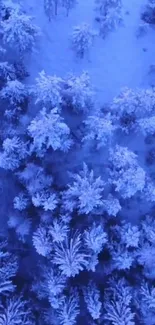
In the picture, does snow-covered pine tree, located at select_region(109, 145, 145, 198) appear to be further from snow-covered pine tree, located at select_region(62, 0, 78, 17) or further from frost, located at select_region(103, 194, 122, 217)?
snow-covered pine tree, located at select_region(62, 0, 78, 17)

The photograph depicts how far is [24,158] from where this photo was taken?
41.7 ft

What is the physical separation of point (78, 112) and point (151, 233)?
19.2 ft

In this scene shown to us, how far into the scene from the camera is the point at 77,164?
14188mm

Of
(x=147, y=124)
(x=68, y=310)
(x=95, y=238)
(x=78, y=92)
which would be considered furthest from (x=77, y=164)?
(x=68, y=310)

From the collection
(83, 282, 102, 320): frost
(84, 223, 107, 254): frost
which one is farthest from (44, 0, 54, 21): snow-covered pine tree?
(83, 282, 102, 320): frost

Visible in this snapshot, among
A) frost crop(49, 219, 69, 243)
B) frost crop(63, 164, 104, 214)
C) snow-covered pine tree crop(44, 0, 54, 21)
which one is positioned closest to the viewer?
frost crop(49, 219, 69, 243)

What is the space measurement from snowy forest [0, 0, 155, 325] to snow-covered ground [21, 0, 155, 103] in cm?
5

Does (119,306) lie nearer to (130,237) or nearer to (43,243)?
(130,237)

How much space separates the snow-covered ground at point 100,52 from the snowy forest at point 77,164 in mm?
47

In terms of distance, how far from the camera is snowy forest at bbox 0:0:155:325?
11.6 meters

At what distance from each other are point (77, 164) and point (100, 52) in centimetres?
542

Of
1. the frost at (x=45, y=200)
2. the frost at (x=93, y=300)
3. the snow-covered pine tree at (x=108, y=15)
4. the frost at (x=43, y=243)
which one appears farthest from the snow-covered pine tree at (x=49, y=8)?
the frost at (x=93, y=300)

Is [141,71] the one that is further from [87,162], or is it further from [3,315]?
[3,315]

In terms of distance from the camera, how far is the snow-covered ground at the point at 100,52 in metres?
14.8
